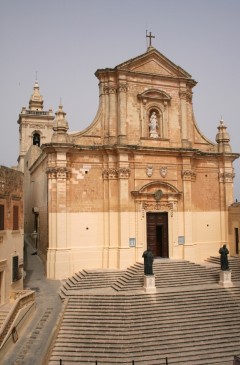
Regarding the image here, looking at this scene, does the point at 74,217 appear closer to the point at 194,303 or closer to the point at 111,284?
the point at 111,284

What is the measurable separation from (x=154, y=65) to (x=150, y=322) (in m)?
18.5

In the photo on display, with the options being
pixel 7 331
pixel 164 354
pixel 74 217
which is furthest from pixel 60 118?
pixel 164 354

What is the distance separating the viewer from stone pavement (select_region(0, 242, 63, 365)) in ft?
44.5

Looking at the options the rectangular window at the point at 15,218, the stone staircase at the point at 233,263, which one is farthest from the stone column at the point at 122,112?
the stone staircase at the point at 233,263

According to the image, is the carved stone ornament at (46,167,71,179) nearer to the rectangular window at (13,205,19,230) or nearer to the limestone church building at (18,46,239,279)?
the limestone church building at (18,46,239,279)

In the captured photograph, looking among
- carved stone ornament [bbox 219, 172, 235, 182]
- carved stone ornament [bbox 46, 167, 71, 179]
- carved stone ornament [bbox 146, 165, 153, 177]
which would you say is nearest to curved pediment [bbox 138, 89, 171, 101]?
carved stone ornament [bbox 146, 165, 153, 177]

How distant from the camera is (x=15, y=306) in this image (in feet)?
52.5

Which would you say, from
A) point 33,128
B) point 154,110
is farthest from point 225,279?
point 33,128

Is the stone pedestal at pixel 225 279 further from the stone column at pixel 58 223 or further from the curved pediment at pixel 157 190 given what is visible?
the stone column at pixel 58 223

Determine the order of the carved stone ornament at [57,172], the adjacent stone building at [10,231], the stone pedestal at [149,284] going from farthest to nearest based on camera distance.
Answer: the carved stone ornament at [57,172] → the stone pedestal at [149,284] → the adjacent stone building at [10,231]

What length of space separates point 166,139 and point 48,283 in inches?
517

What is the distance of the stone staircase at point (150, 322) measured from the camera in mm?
13992

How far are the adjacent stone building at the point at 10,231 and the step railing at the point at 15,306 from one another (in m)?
0.91

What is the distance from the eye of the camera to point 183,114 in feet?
86.0
